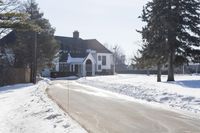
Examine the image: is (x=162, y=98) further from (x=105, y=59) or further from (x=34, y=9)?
(x=105, y=59)

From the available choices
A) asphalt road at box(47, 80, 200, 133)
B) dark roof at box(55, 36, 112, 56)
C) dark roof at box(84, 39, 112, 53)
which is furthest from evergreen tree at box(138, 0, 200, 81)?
dark roof at box(84, 39, 112, 53)

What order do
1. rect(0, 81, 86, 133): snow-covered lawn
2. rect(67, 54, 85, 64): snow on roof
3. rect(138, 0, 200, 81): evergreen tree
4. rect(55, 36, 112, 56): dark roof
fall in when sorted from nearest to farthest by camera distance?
rect(0, 81, 86, 133): snow-covered lawn → rect(138, 0, 200, 81): evergreen tree → rect(67, 54, 85, 64): snow on roof → rect(55, 36, 112, 56): dark roof

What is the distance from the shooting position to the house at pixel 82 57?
82.1 m

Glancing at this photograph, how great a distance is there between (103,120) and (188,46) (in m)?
25.6

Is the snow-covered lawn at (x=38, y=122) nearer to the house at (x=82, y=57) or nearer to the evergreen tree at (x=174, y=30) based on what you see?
the evergreen tree at (x=174, y=30)

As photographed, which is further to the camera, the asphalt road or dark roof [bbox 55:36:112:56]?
dark roof [bbox 55:36:112:56]

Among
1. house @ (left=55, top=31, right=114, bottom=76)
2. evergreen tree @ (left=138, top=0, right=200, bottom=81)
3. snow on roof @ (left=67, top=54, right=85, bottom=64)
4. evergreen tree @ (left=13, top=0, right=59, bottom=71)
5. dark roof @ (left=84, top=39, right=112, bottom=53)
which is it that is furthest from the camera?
dark roof @ (left=84, top=39, right=112, bottom=53)

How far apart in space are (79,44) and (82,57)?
29.0 feet

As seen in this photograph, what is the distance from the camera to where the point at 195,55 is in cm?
3747

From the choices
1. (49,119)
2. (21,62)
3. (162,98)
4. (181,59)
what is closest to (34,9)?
(21,62)

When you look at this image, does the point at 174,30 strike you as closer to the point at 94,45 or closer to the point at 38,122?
the point at 38,122

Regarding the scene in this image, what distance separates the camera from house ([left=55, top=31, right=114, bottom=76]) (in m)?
82.1

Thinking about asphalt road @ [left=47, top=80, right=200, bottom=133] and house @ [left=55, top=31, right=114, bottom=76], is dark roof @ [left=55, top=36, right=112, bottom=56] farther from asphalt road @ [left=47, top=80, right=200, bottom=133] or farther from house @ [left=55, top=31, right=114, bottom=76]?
asphalt road @ [left=47, top=80, right=200, bottom=133]

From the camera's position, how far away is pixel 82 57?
84.5m
